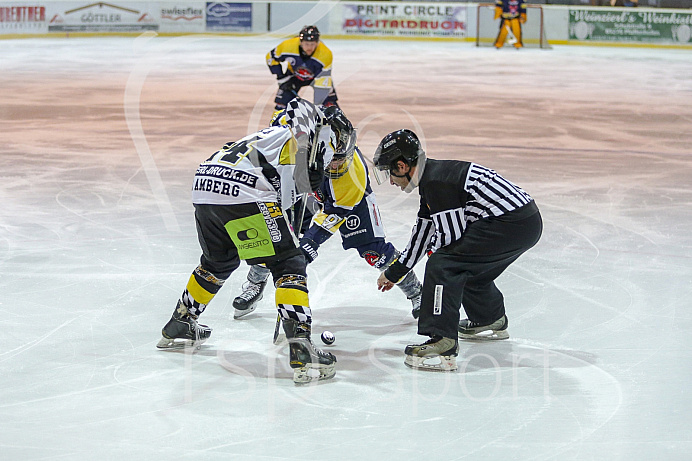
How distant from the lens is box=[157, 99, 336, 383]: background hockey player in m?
4.12

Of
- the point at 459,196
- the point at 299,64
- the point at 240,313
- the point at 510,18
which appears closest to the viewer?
the point at 459,196

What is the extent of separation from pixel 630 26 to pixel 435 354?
2127 centimetres

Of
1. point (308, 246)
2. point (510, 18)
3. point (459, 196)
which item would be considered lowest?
point (308, 246)

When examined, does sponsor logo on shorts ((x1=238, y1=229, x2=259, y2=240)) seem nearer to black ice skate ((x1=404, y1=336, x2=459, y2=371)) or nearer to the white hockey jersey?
the white hockey jersey

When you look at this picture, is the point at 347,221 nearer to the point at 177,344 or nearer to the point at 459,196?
the point at 459,196

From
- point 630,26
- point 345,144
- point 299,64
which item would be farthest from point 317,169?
point 630,26

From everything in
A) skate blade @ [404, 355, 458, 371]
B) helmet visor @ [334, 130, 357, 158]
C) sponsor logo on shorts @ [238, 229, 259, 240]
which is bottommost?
skate blade @ [404, 355, 458, 371]

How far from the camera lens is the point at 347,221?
4.99 metres

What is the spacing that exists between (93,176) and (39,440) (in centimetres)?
557

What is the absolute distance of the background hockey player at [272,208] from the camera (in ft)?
13.5

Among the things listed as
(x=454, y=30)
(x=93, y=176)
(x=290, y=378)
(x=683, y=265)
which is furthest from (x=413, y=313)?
(x=454, y=30)

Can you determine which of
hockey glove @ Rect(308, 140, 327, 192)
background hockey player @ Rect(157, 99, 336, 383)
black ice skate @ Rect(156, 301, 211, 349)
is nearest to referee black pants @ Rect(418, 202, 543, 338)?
background hockey player @ Rect(157, 99, 336, 383)

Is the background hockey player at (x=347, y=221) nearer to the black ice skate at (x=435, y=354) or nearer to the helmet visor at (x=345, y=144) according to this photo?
the helmet visor at (x=345, y=144)

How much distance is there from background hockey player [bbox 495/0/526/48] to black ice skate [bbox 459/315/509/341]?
19.9 meters
